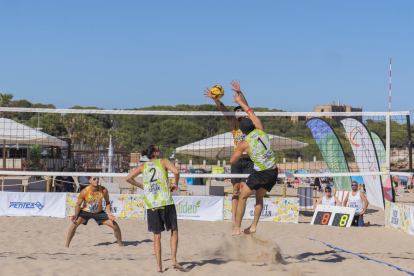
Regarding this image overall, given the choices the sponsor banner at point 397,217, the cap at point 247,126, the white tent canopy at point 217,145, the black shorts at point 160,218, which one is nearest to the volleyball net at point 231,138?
the white tent canopy at point 217,145

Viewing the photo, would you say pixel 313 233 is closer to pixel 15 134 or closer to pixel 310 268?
pixel 310 268

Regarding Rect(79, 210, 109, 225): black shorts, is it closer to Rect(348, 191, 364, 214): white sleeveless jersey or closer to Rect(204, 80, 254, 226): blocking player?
Rect(204, 80, 254, 226): blocking player

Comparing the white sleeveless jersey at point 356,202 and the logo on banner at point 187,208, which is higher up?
the white sleeveless jersey at point 356,202

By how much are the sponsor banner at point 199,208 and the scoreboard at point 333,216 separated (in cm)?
242

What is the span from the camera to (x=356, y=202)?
10.9m

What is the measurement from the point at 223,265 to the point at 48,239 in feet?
13.0

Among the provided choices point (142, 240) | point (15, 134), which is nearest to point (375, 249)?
point (142, 240)

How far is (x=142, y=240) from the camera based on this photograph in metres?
8.30

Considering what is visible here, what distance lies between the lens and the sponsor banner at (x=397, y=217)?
9570mm

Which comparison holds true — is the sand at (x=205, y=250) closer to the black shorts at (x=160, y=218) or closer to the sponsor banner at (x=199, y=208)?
the black shorts at (x=160, y=218)

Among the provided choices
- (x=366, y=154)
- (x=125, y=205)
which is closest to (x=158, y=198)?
(x=125, y=205)

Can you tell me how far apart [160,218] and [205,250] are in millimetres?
1641

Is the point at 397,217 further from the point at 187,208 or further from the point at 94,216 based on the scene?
the point at 94,216

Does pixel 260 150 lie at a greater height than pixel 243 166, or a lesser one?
greater
